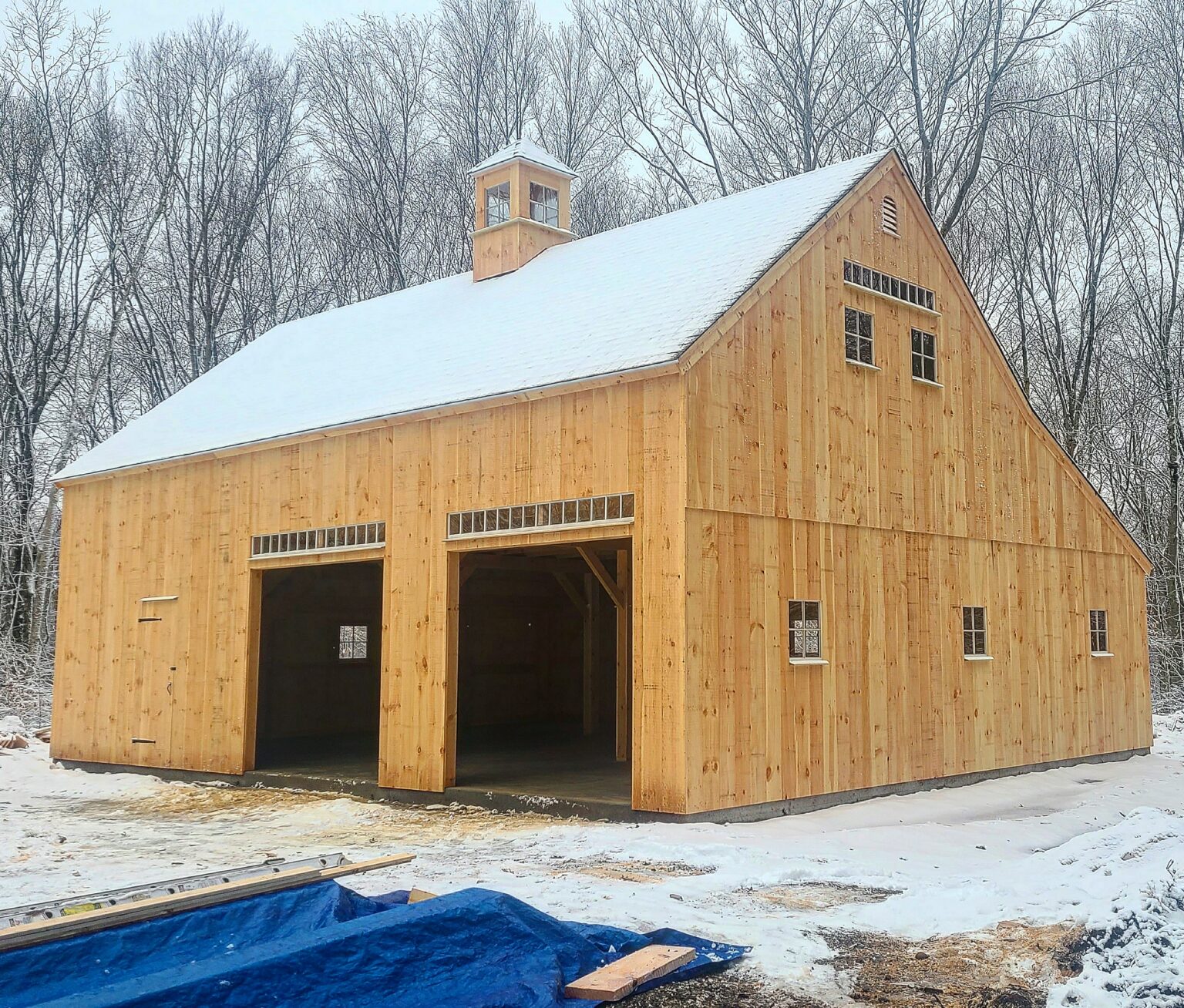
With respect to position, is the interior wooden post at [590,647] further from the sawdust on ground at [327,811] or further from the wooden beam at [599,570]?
the sawdust on ground at [327,811]

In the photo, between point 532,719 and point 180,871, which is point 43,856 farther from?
point 532,719

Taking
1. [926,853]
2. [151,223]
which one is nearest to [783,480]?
[926,853]

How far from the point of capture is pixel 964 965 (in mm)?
5906

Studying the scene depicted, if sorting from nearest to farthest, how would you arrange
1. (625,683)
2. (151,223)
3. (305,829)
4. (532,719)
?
(305,829)
(625,683)
(532,719)
(151,223)

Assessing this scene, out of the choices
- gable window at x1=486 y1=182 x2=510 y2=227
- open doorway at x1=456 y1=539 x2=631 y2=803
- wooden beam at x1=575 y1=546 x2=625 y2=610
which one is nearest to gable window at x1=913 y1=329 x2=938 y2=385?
open doorway at x1=456 y1=539 x2=631 y2=803

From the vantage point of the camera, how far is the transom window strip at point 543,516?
11062 millimetres

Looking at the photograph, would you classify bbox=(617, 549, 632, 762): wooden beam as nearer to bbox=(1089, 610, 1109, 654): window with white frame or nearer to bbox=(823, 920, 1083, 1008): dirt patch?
bbox=(1089, 610, 1109, 654): window with white frame

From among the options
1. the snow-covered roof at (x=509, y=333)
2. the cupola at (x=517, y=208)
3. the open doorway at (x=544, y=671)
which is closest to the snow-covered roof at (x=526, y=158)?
the cupola at (x=517, y=208)

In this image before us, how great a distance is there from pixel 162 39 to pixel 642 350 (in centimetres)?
2648

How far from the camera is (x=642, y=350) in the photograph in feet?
36.4

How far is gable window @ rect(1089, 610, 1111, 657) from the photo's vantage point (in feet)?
53.2

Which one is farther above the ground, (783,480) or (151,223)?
(151,223)

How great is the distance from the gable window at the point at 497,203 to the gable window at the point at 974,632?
9482 millimetres

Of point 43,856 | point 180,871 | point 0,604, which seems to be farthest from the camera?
point 0,604
